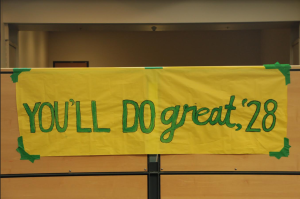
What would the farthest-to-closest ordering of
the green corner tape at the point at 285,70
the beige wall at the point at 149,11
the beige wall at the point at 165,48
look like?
1. the beige wall at the point at 165,48
2. the beige wall at the point at 149,11
3. the green corner tape at the point at 285,70

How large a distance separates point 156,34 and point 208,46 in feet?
5.29

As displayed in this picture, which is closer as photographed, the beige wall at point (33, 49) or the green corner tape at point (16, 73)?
the green corner tape at point (16, 73)

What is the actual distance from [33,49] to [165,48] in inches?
148

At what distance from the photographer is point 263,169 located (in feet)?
8.14

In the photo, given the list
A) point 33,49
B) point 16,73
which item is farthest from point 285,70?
point 33,49

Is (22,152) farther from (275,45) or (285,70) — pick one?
(275,45)

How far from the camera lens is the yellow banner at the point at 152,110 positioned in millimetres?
2477

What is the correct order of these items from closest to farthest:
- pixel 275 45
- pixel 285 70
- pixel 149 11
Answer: pixel 285 70
pixel 149 11
pixel 275 45

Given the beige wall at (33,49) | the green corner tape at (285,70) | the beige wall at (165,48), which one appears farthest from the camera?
the beige wall at (165,48)

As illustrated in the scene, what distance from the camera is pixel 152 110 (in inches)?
97.7

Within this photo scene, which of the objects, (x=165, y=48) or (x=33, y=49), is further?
(x=165, y=48)

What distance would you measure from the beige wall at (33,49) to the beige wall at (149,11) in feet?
3.60

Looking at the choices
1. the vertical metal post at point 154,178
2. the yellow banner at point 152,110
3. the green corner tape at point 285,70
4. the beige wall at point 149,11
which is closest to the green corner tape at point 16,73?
the yellow banner at point 152,110

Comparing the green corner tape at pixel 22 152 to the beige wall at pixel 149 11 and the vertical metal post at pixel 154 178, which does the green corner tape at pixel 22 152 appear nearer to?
the vertical metal post at pixel 154 178
